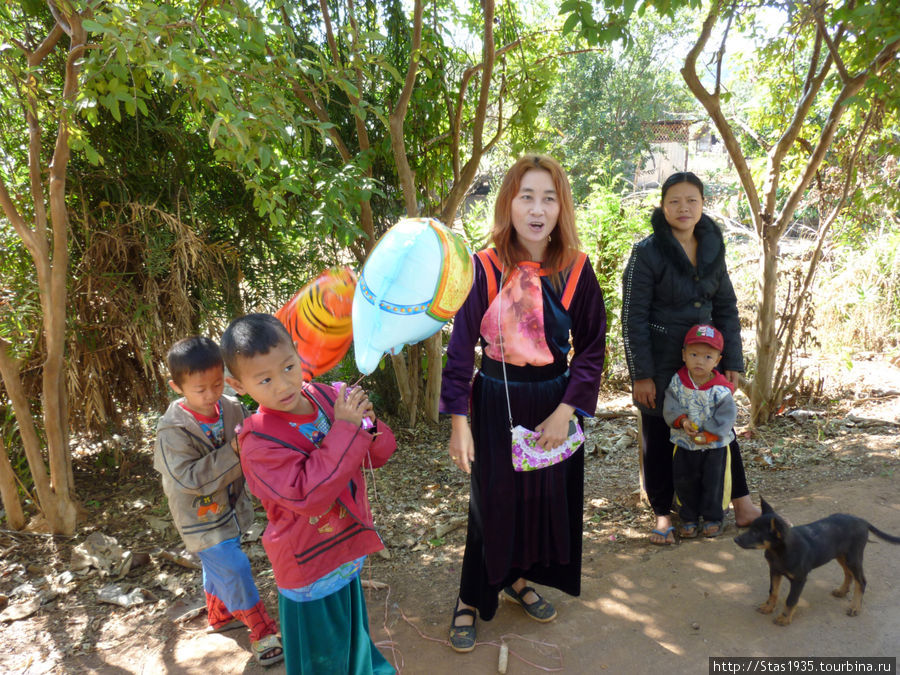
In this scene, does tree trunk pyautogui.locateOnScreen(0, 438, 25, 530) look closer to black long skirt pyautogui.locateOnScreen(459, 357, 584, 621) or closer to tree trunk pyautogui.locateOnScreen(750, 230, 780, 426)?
black long skirt pyautogui.locateOnScreen(459, 357, 584, 621)

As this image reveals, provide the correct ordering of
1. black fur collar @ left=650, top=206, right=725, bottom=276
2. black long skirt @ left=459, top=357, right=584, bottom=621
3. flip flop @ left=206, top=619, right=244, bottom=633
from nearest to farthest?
black long skirt @ left=459, top=357, right=584, bottom=621, flip flop @ left=206, top=619, right=244, bottom=633, black fur collar @ left=650, top=206, right=725, bottom=276

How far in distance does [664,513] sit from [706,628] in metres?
0.81

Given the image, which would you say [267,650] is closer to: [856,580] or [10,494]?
[10,494]

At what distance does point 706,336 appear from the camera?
276 centimetres

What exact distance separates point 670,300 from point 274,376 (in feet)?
6.84


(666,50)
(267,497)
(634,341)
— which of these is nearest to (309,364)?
(267,497)

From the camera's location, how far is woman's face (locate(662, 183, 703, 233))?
2836 millimetres

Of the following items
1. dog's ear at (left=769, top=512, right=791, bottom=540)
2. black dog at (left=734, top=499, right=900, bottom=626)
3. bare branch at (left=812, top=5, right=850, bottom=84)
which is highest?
bare branch at (left=812, top=5, right=850, bottom=84)

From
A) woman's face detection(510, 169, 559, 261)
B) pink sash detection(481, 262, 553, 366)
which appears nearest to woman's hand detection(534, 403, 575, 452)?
pink sash detection(481, 262, 553, 366)

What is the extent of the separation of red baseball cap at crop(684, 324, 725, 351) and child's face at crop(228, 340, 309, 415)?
198 centimetres

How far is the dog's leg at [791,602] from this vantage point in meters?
2.28

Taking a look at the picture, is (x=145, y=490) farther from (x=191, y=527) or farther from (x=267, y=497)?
(x=267, y=497)

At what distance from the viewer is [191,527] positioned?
7.32 feet

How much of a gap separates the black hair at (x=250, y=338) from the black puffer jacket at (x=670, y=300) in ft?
6.33
